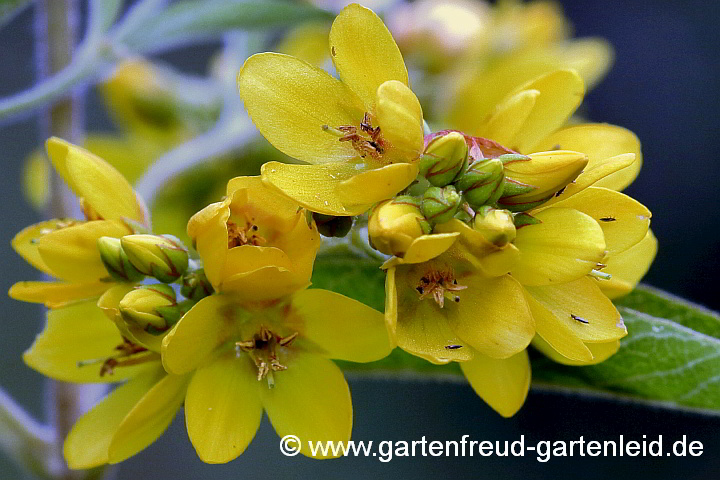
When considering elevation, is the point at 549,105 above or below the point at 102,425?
above

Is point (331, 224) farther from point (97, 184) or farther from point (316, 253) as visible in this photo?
point (97, 184)

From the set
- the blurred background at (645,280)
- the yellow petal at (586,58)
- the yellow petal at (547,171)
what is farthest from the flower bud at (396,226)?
the blurred background at (645,280)

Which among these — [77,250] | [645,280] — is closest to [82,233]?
[77,250]

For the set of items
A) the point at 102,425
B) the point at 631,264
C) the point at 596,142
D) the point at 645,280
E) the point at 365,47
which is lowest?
the point at 645,280

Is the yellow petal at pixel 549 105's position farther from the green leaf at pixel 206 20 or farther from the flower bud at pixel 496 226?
the green leaf at pixel 206 20

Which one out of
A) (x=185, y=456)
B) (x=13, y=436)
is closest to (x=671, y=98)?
(x=185, y=456)

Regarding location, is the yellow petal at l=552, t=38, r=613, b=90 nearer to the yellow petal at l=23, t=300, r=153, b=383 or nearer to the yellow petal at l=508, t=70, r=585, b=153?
the yellow petal at l=508, t=70, r=585, b=153

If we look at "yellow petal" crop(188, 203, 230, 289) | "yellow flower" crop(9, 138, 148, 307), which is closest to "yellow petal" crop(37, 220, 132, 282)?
"yellow flower" crop(9, 138, 148, 307)
